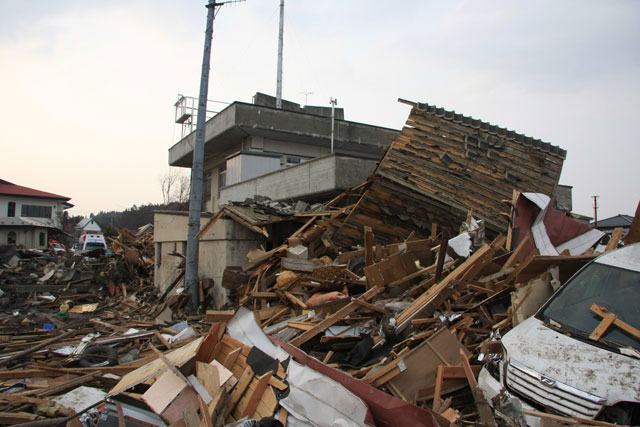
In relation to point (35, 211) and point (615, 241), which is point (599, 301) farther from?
point (35, 211)

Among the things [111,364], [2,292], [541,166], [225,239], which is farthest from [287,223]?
[2,292]

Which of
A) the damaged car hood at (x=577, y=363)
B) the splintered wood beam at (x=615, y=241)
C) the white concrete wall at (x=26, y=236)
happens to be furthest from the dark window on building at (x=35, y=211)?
the damaged car hood at (x=577, y=363)

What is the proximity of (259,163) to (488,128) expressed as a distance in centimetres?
1103

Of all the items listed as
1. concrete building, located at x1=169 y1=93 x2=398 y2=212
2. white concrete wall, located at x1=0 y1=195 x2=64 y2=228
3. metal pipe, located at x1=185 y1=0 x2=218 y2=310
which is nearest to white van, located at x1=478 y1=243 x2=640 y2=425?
metal pipe, located at x1=185 y1=0 x2=218 y2=310

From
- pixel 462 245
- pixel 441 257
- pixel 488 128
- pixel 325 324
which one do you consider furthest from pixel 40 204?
pixel 441 257

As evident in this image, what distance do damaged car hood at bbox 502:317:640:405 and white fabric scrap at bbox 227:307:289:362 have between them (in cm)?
278

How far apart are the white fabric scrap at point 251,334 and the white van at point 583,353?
8.31 feet

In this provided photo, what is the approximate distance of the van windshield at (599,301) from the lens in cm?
397

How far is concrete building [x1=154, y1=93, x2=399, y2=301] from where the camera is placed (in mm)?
12711

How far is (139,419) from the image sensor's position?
4672 millimetres

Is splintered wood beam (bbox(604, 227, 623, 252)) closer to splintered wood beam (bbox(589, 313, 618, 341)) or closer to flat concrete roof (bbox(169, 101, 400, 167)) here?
splintered wood beam (bbox(589, 313, 618, 341))

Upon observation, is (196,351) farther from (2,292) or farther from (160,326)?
(2,292)

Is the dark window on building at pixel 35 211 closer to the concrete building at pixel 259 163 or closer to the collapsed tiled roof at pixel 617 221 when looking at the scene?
the concrete building at pixel 259 163

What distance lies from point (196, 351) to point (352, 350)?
2063mm
